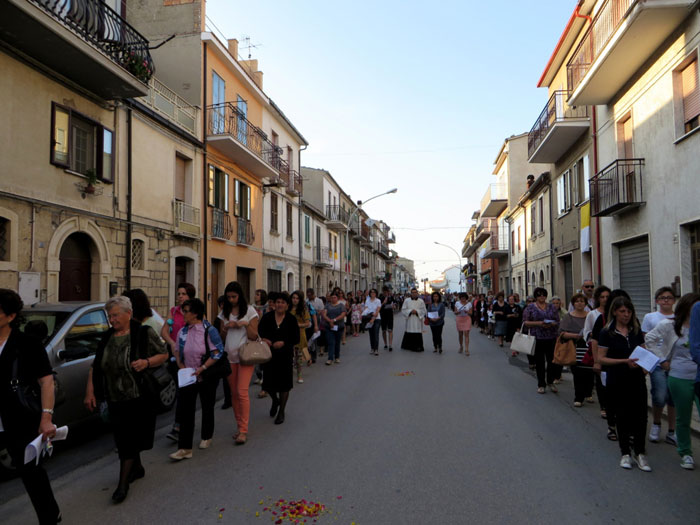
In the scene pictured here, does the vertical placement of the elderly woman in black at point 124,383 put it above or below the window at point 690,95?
below

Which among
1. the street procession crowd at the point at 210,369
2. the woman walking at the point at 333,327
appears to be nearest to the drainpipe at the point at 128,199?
the woman walking at the point at 333,327

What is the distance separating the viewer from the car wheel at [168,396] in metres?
7.56

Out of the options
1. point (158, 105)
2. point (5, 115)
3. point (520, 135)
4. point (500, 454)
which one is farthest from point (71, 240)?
point (520, 135)

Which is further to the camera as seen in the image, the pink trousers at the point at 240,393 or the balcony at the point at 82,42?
the balcony at the point at 82,42

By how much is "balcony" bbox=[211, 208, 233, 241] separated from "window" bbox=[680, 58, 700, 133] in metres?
13.6

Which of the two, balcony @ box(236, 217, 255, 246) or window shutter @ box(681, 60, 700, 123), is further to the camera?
balcony @ box(236, 217, 255, 246)

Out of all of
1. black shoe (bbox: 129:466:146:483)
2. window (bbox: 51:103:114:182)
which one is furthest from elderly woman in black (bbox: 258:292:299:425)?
window (bbox: 51:103:114:182)

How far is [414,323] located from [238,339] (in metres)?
9.80

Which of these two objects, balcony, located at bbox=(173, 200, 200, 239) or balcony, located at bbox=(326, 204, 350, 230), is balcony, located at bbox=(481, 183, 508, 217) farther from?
balcony, located at bbox=(173, 200, 200, 239)

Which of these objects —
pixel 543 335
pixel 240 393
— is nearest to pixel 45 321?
pixel 240 393

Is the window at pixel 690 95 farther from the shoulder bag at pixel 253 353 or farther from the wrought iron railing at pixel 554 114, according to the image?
the shoulder bag at pixel 253 353

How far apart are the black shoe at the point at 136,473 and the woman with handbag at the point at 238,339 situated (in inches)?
52.6

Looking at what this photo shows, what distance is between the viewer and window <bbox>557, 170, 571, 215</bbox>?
18.6m

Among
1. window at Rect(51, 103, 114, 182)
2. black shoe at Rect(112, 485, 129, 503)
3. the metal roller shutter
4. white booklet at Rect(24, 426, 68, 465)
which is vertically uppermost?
window at Rect(51, 103, 114, 182)
